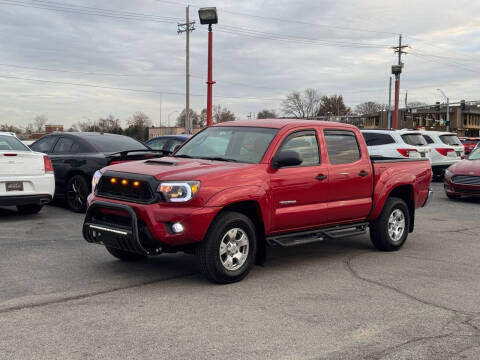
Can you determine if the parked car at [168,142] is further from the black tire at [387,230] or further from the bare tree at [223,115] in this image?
the bare tree at [223,115]

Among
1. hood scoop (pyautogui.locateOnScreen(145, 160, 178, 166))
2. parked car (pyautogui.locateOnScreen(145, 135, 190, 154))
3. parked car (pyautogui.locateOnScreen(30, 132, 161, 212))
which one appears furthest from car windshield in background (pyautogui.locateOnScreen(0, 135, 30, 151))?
hood scoop (pyautogui.locateOnScreen(145, 160, 178, 166))

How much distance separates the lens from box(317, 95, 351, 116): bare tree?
413ft

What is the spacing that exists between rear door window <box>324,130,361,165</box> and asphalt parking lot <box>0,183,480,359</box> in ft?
4.22

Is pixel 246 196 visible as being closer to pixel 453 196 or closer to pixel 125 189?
pixel 125 189

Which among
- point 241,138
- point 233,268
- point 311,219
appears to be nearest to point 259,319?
point 233,268

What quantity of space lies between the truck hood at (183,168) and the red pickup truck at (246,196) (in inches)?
0.4

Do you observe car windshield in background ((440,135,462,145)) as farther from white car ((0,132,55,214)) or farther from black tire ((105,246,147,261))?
black tire ((105,246,147,261))

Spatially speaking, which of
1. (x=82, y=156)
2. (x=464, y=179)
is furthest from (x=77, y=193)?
(x=464, y=179)

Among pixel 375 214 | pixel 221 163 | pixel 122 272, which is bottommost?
pixel 122 272

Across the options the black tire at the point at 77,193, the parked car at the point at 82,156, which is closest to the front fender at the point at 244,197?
the parked car at the point at 82,156

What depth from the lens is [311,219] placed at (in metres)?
6.81

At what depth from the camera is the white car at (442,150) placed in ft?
64.6

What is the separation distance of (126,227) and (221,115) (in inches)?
4282

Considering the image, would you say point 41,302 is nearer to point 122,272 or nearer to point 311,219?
point 122,272
